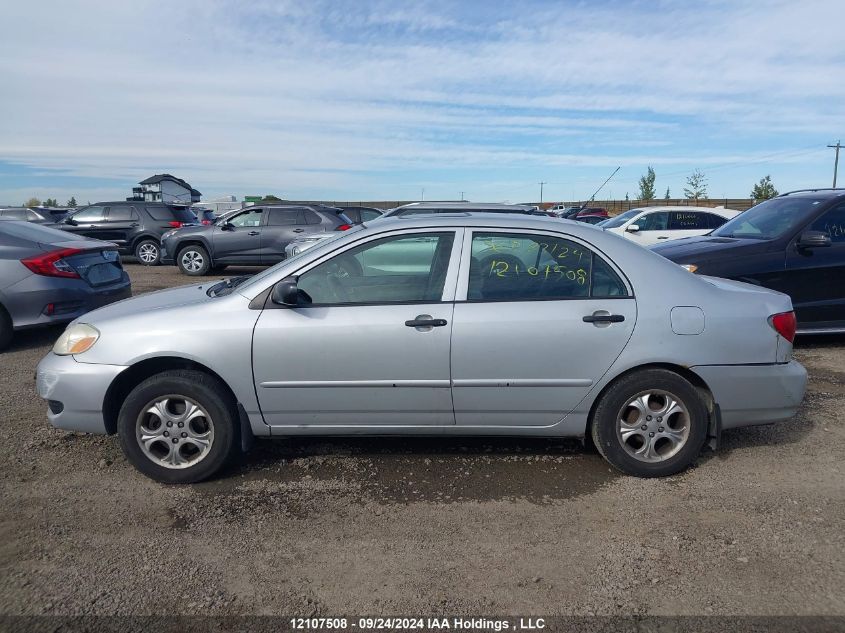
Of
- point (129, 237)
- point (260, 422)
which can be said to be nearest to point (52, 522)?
point (260, 422)

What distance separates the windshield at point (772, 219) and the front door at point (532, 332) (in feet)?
13.7

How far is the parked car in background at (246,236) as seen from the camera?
1473cm

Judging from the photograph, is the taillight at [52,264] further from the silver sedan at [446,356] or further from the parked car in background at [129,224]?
the parked car in background at [129,224]

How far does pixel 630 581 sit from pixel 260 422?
7.27 ft

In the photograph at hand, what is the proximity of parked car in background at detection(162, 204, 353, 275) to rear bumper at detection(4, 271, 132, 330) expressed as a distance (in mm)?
7662

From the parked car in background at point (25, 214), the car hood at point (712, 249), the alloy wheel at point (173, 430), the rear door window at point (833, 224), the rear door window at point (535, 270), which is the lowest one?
the alloy wheel at point (173, 430)

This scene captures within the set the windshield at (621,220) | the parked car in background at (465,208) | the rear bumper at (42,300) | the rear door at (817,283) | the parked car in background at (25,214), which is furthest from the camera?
the parked car in background at (25,214)

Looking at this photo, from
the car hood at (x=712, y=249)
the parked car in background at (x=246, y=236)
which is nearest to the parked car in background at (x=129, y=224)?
the parked car in background at (x=246, y=236)

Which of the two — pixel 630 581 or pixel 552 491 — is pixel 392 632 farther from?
pixel 552 491

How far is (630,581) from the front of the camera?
9.69 ft

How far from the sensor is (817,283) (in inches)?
265

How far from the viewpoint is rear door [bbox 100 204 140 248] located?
1681cm

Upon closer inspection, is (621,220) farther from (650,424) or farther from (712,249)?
(650,424)

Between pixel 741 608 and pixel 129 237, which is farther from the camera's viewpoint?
pixel 129 237
